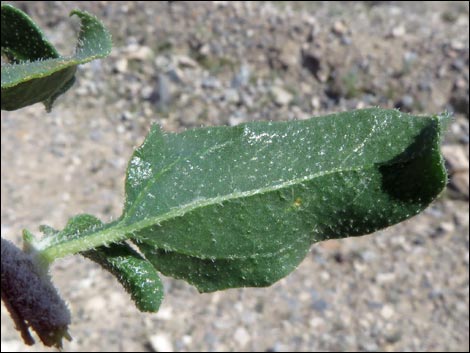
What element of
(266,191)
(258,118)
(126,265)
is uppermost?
(266,191)

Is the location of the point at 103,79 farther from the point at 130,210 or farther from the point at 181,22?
the point at 130,210

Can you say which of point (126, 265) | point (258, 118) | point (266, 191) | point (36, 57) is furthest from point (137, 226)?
point (258, 118)

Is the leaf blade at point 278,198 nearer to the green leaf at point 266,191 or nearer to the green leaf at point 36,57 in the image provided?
the green leaf at point 266,191

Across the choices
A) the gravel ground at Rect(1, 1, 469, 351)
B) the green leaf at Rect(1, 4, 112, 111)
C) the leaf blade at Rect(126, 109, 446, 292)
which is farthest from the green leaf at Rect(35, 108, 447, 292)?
the gravel ground at Rect(1, 1, 469, 351)

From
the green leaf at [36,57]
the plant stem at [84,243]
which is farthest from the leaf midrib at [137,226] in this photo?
the green leaf at [36,57]

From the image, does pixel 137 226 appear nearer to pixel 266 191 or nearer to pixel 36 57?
pixel 266 191

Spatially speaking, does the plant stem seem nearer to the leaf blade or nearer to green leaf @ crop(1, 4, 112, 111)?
the leaf blade

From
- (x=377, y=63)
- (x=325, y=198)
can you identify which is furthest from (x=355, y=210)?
(x=377, y=63)
